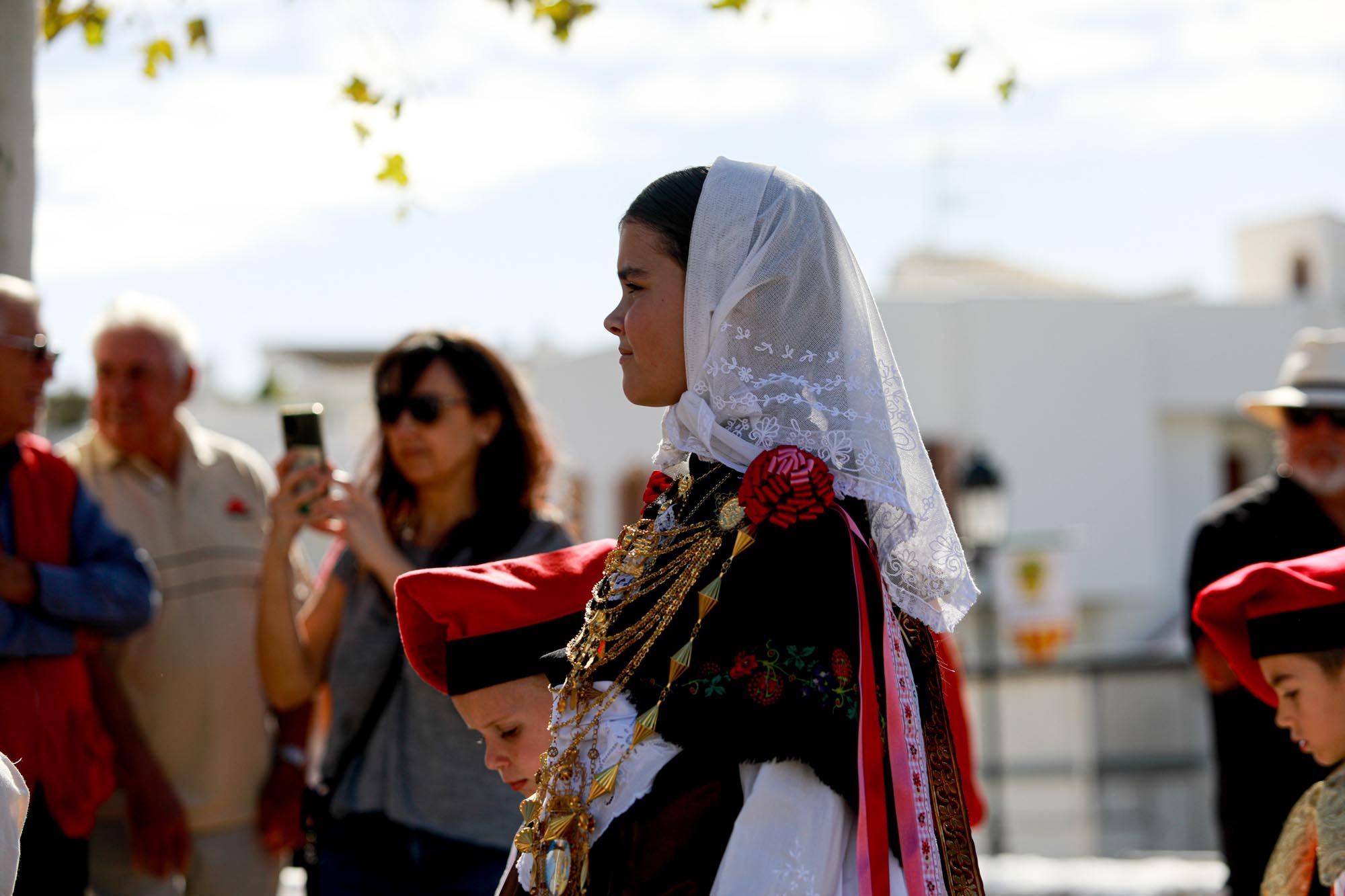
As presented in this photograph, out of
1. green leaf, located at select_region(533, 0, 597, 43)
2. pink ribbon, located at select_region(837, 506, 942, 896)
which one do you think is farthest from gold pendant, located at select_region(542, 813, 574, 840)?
green leaf, located at select_region(533, 0, 597, 43)

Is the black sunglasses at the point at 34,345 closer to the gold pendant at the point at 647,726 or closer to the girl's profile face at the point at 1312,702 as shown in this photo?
the gold pendant at the point at 647,726

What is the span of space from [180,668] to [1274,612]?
9.80 feet

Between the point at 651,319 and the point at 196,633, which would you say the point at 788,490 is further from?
the point at 196,633

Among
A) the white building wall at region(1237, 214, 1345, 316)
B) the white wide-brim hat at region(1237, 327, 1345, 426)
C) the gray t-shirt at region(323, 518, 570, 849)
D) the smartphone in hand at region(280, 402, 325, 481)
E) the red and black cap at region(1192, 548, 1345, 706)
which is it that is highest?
the white building wall at region(1237, 214, 1345, 316)

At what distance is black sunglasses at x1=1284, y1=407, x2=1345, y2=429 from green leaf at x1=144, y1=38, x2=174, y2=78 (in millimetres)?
3790

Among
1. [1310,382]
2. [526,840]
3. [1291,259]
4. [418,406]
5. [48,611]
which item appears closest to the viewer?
[526,840]

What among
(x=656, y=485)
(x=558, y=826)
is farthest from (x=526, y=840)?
(x=656, y=485)

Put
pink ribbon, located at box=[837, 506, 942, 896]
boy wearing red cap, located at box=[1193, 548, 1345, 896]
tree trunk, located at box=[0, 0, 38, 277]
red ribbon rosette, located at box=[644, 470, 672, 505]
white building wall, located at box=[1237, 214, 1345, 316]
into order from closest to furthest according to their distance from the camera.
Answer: pink ribbon, located at box=[837, 506, 942, 896], red ribbon rosette, located at box=[644, 470, 672, 505], boy wearing red cap, located at box=[1193, 548, 1345, 896], tree trunk, located at box=[0, 0, 38, 277], white building wall, located at box=[1237, 214, 1345, 316]

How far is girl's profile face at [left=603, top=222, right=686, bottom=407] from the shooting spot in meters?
2.37

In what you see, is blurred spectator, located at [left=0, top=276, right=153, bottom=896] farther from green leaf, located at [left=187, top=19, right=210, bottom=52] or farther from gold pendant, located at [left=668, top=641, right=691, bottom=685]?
gold pendant, located at [left=668, top=641, right=691, bottom=685]

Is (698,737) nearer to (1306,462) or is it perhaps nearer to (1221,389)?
(1306,462)

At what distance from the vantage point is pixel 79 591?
12.0 feet

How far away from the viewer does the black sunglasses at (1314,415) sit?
4.63 metres

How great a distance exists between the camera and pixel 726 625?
218 centimetres
